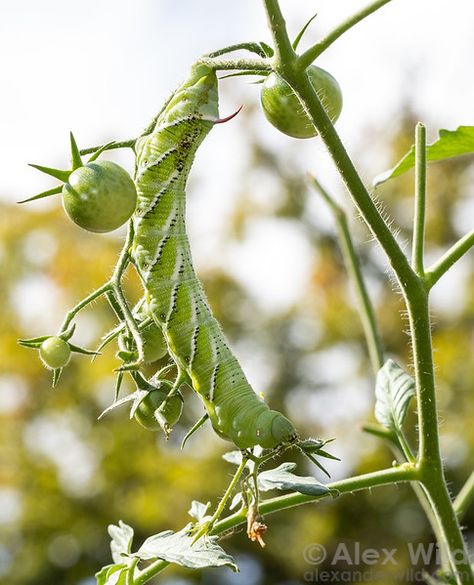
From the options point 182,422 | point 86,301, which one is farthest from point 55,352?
point 182,422

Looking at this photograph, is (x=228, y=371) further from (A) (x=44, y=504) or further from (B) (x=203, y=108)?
(A) (x=44, y=504)

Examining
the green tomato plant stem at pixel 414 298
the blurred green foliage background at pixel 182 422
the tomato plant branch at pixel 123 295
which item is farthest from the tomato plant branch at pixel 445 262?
the blurred green foliage background at pixel 182 422

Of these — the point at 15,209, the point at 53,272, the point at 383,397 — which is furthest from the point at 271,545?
the point at 383,397

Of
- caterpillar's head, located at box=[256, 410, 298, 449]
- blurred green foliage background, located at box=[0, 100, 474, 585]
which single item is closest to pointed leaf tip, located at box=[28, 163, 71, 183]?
caterpillar's head, located at box=[256, 410, 298, 449]

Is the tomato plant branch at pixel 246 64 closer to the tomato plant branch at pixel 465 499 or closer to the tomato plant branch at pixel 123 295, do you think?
the tomato plant branch at pixel 123 295

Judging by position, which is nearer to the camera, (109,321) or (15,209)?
(109,321)

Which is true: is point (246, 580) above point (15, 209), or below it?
below

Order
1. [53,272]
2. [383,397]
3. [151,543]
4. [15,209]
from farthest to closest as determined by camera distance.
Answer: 1. [15,209]
2. [53,272]
3. [383,397]
4. [151,543]
